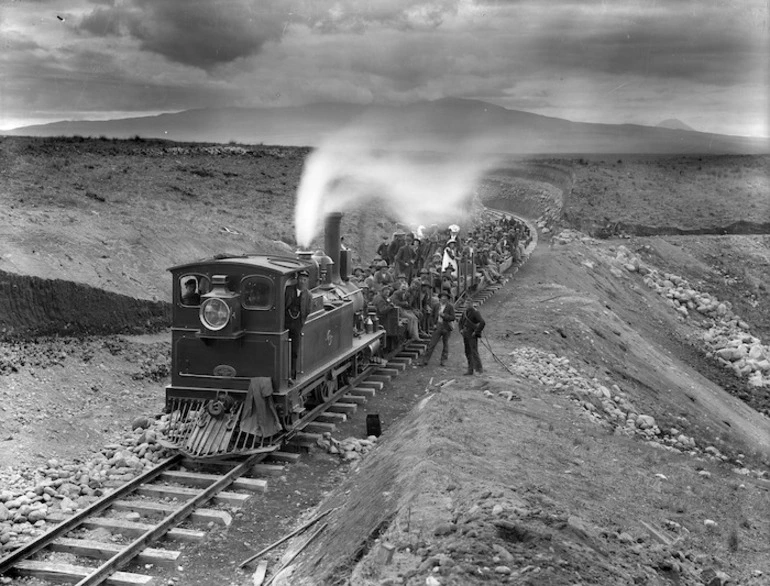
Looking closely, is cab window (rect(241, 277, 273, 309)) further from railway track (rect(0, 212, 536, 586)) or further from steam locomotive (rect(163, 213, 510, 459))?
railway track (rect(0, 212, 536, 586))

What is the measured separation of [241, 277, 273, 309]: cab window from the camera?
11.2 meters

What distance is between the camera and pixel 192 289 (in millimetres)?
11484

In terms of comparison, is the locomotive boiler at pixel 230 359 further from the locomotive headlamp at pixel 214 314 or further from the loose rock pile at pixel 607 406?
the loose rock pile at pixel 607 406

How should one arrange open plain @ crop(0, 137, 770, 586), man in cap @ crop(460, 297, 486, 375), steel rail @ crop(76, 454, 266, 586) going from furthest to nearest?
man in cap @ crop(460, 297, 486, 375) < steel rail @ crop(76, 454, 266, 586) < open plain @ crop(0, 137, 770, 586)

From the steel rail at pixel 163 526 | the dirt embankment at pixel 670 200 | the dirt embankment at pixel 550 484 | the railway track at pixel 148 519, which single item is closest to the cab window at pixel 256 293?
the railway track at pixel 148 519

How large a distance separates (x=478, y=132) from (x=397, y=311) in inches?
3328

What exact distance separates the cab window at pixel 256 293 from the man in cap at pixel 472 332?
5379 mm

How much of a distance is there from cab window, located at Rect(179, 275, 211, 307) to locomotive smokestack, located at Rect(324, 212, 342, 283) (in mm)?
4005

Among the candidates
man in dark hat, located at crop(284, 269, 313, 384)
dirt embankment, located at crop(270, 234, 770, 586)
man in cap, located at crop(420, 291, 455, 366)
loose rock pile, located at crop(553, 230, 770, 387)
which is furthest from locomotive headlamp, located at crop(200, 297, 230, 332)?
loose rock pile, located at crop(553, 230, 770, 387)

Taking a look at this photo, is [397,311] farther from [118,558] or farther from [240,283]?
[118,558]

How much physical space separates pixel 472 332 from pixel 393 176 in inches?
1507

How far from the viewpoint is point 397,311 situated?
18.0m

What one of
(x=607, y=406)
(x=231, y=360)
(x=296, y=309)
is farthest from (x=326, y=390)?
(x=607, y=406)

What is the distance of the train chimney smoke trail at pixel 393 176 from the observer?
56.1 ft
